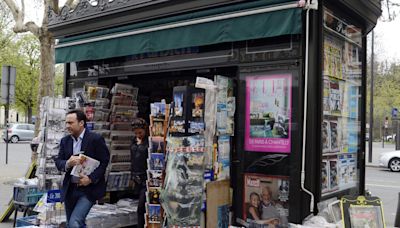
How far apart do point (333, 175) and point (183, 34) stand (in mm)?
2685

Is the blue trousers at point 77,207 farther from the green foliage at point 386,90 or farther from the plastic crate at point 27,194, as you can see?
the green foliage at point 386,90

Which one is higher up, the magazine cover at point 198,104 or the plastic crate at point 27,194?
the magazine cover at point 198,104

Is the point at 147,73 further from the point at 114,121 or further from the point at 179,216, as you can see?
the point at 179,216

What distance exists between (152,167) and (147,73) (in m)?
1.87

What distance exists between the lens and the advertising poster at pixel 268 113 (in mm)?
5207

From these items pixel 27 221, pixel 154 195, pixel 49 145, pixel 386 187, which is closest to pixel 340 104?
pixel 154 195

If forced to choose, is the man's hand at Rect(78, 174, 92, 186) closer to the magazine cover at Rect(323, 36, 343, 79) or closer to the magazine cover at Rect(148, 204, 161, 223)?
the magazine cover at Rect(148, 204, 161, 223)

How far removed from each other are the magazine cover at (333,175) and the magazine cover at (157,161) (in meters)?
2.13

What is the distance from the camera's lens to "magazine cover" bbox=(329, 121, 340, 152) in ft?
17.8

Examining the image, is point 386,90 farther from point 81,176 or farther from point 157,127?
point 81,176

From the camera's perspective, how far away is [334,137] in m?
5.51

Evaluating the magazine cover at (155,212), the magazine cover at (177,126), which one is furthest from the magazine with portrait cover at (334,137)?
the magazine cover at (155,212)

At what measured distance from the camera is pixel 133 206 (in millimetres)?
7012

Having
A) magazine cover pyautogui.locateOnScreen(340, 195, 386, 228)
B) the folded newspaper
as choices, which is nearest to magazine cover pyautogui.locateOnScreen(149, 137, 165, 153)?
the folded newspaper
